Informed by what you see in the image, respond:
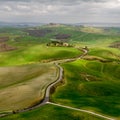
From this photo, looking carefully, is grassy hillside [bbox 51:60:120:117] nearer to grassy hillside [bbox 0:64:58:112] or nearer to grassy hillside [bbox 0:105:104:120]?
grassy hillside [bbox 0:64:58:112]

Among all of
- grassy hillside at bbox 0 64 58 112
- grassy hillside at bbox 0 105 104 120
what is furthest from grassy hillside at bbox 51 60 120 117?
grassy hillside at bbox 0 105 104 120

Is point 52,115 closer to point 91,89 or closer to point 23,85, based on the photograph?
point 23,85

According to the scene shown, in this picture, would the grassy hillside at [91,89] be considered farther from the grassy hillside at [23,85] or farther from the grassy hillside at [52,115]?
the grassy hillside at [52,115]

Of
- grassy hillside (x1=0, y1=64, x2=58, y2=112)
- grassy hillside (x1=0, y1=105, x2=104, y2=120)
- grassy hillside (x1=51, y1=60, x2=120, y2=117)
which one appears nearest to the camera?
grassy hillside (x1=0, y1=105, x2=104, y2=120)

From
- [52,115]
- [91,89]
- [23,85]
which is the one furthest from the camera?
[91,89]

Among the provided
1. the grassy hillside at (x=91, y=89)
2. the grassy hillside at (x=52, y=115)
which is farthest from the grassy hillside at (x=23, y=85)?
the grassy hillside at (x=52, y=115)

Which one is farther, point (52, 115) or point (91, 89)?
point (91, 89)

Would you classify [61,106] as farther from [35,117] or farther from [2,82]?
[2,82]

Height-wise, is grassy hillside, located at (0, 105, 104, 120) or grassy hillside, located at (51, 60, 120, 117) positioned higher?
grassy hillside, located at (0, 105, 104, 120)

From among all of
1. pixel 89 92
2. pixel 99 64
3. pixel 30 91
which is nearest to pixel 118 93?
pixel 89 92

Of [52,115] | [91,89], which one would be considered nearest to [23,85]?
[91,89]
